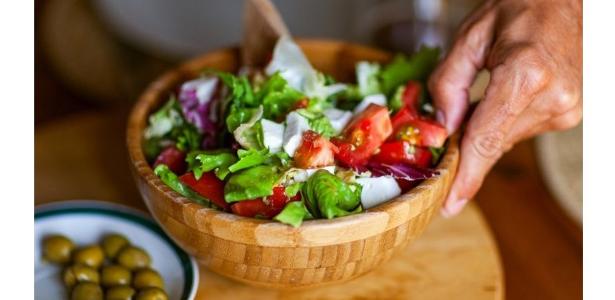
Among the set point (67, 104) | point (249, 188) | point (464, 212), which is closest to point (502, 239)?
point (464, 212)

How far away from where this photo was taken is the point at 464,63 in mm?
1100

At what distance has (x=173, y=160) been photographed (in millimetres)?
1019

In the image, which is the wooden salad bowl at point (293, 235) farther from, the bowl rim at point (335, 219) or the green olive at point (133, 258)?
the green olive at point (133, 258)

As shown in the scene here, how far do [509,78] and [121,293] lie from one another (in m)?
0.62

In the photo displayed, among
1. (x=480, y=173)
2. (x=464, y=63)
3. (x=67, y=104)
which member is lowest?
(x=67, y=104)

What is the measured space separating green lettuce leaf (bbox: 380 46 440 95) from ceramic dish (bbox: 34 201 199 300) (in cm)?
43

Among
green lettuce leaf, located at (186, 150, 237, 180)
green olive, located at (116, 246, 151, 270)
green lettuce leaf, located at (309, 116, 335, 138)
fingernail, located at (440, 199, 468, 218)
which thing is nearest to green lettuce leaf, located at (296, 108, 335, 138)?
green lettuce leaf, located at (309, 116, 335, 138)

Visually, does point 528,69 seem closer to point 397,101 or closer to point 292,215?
point 397,101

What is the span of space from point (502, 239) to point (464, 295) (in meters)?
0.56

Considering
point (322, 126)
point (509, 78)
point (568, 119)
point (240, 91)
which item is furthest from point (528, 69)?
point (240, 91)

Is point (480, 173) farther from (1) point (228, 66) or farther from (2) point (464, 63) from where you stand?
Result: (1) point (228, 66)

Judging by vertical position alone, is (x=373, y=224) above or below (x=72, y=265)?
above

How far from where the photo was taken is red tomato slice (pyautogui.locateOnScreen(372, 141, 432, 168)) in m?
0.98

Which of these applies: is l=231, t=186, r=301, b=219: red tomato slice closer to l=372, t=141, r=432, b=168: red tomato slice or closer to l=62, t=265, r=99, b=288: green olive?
l=372, t=141, r=432, b=168: red tomato slice
